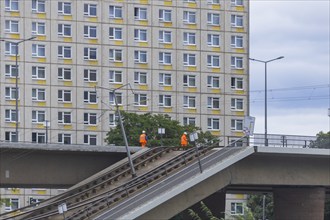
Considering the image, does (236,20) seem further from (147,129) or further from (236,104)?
(147,129)

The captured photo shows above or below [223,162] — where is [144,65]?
above

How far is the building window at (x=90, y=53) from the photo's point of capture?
469 ft

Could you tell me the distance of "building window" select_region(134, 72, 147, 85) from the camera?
146 m

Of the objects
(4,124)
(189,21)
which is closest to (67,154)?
(4,124)

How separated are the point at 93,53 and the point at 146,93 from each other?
336 inches

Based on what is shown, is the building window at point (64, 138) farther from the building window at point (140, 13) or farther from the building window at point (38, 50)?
the building window at point (140, 13)

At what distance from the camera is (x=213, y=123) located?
150 meters

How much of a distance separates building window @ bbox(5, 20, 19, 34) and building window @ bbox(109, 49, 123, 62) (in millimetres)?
11871

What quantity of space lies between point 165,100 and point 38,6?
64.5 feet

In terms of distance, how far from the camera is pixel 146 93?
14688cm

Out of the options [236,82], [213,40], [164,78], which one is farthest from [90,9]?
[236,82]

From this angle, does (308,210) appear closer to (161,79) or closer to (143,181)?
(143,181)

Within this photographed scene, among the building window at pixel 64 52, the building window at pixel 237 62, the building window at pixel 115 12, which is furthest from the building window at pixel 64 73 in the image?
the building window at pixel 237 62

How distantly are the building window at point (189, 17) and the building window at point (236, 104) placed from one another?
1136 cm
